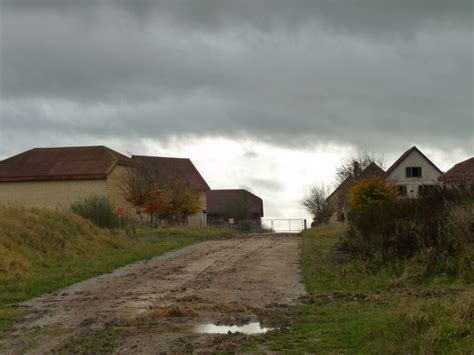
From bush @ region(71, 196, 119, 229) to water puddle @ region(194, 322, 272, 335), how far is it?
1007 inches

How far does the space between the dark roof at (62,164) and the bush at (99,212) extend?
72.2ft

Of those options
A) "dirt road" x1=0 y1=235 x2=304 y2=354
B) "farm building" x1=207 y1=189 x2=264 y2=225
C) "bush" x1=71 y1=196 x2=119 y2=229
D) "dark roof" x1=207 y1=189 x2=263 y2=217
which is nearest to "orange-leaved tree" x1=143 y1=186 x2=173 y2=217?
"bush" x1=71 y1=196 x2=119 y2=229

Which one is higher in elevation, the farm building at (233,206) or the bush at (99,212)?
the farm building at (233,206)

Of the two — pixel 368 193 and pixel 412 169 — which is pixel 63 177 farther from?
pixel 412 169

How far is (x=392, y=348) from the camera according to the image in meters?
7.42

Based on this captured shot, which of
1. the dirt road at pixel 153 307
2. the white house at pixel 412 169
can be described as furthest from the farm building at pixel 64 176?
the dirt road at pixel 153 307

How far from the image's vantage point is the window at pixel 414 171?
7238cm

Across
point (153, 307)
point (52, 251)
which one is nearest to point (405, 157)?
point (52, 251)

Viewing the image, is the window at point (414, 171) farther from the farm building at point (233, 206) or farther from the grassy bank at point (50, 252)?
the grassy bank at point (50, 252)

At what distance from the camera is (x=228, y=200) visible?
94.2 metres

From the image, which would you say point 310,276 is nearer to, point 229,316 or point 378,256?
point 378,256

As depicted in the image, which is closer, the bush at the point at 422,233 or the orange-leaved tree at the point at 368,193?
the bush at the point at 422,233

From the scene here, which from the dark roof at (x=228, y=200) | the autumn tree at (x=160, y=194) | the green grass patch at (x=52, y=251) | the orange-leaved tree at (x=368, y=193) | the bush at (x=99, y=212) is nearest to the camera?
the green grass patch at (x=52, y=251)

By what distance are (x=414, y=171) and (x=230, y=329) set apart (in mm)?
66208
